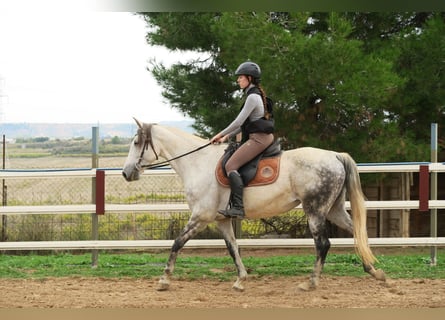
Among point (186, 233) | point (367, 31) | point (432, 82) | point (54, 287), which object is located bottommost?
point (54, 287)

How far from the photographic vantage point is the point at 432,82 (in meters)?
9.38

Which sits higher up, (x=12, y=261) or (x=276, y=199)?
(x=276, y=199)

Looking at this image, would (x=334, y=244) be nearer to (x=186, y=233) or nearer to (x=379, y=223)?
(x=186, y=233)

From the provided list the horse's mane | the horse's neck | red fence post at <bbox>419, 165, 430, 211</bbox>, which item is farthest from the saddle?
red fence post at <bbox>419, 165, 430, 211</bbox>

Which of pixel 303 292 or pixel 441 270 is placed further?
pixel 441 270

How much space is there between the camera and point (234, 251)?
6.63 meters

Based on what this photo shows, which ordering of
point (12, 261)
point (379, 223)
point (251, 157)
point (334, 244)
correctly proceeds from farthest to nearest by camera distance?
point (379, 223), point (12, 261), point (334, 244), point (251, 157)

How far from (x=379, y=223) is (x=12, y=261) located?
5550 millimetres

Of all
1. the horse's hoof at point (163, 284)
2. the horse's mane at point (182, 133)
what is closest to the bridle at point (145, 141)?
the horse's mane at point (182, 133)

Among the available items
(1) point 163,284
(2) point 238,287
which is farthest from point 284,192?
(1) point 163,284

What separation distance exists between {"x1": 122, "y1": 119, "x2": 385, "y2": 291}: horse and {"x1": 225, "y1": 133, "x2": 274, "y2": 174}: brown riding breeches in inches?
10.0

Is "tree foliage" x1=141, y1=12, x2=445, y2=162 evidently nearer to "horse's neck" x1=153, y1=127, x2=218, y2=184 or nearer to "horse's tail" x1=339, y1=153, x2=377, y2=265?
"horse's tail" x1=339, y1=153, x2=377, y2=265

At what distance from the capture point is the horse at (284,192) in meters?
6.37

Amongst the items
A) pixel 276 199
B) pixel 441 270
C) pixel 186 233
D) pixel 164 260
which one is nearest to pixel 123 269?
pixel 164 260
